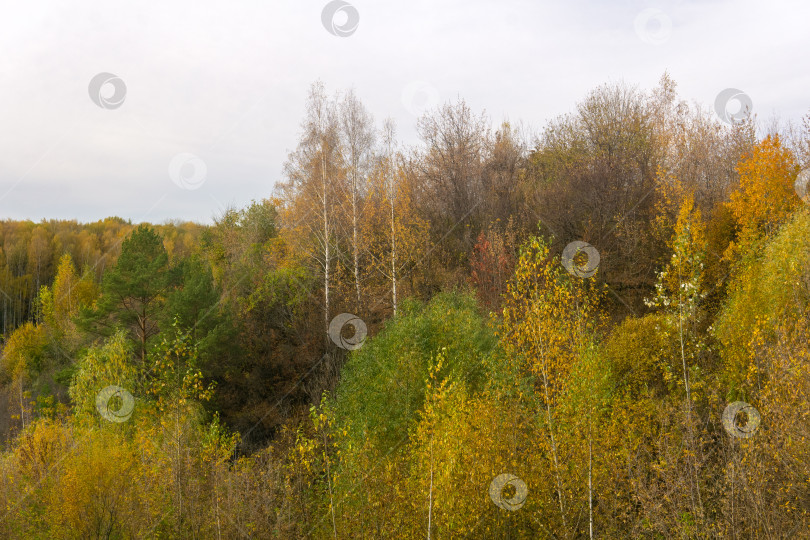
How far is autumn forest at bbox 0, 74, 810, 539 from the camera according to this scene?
13.7 metres

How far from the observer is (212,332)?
28.5m

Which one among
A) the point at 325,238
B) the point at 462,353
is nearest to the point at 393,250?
the point at 325,238

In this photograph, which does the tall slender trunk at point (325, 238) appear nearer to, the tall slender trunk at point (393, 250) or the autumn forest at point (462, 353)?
the autumn forest at point (462, 353)

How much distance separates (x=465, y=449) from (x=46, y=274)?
338ft

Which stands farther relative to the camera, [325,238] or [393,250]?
[325,238]

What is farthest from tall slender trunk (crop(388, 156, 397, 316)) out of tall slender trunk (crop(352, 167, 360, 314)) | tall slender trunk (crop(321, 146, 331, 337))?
tall slender trunk (crop(321, 146, 331, 337))

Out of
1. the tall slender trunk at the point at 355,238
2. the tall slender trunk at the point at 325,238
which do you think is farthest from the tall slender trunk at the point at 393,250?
the tall slender trunk at the point at 325,238

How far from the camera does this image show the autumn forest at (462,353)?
1370 centimetres

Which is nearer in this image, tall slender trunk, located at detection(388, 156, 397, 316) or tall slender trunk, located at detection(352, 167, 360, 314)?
tall slender trunk, located at detection(388, 156, 397, 316)

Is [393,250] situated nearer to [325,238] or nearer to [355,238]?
[355,238]

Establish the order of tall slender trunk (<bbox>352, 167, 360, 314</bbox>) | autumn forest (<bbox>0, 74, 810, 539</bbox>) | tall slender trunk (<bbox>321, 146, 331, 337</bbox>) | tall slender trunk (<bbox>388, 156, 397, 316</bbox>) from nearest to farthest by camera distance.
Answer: autumn forest (<bbox>0, 74, 810, 539</bbox>) → tall slender trunk (<bbox>388, 156, 397, 316</bbox>) → tall slender trunk (<bbox>321, 146, 331, 337</bbox>) → tall slender trunk (<bbox>352, 167, 360, 314</bbox>)

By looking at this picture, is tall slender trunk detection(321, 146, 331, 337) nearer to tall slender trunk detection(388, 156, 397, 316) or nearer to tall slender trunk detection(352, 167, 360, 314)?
tall slender trunk detection(352, 167, 360, 314)

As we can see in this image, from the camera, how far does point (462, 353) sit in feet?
68.2

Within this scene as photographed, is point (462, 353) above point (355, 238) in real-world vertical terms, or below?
below
